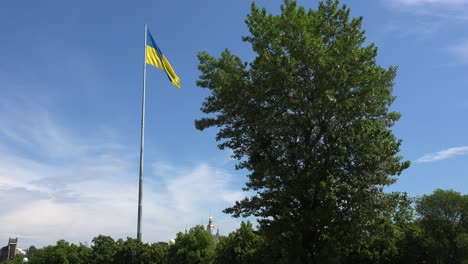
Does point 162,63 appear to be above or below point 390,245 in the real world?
above

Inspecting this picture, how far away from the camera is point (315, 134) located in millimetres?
19344

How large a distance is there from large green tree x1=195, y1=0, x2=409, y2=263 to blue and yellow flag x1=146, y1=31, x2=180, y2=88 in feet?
65.8

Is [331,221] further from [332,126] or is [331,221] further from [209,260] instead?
[209,260]

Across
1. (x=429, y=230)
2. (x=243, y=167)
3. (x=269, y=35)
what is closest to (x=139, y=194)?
(x=243, y=167)

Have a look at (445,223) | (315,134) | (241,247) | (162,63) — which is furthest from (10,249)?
(315,134)

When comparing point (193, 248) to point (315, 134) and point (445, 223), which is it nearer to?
point (445, 223)

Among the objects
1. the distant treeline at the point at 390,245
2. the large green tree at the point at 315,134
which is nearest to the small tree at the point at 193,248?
the distant treeline at the point at 390,245

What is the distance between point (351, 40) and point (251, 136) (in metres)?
5.85

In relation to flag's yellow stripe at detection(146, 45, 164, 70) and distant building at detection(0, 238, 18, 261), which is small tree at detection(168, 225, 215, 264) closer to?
flag's yellow stripe at detection(146, 45, 164, 70)

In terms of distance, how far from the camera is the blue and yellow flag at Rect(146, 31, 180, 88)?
128ft

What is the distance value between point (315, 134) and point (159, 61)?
23.9m

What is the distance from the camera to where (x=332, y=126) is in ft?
60.8

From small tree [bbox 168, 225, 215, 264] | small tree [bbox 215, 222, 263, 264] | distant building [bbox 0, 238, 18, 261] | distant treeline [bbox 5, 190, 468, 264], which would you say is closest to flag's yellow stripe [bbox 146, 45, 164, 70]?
distant treeline [bbox 5, 190, 468, 264]

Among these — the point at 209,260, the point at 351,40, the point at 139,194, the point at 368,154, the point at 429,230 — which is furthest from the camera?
the point at 209,260
